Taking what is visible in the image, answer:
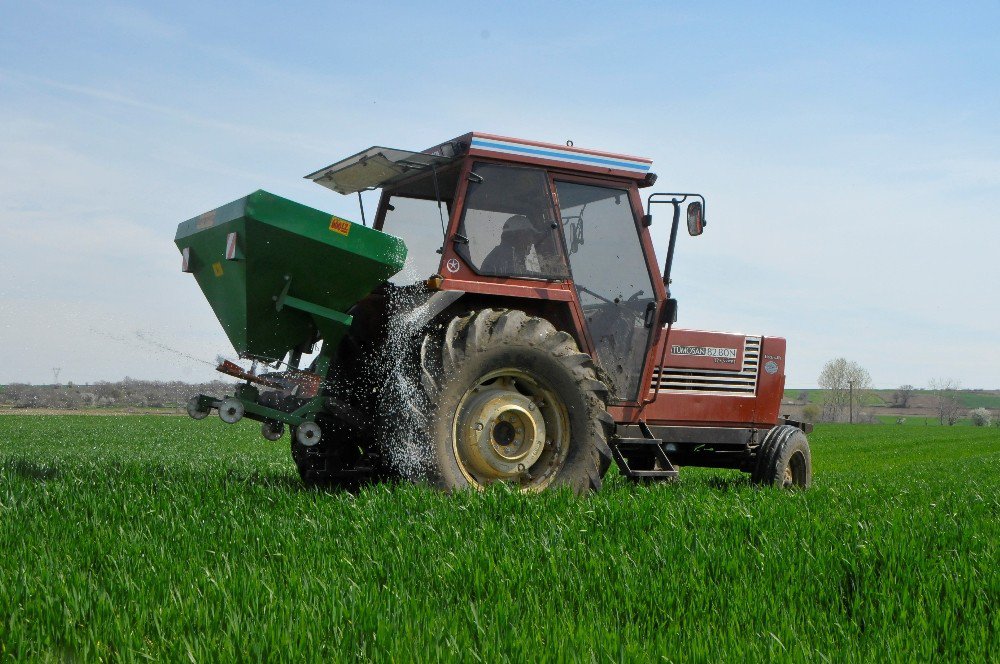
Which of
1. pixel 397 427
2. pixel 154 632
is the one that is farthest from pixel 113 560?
pixel 397 427

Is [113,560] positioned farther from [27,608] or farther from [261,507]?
[261,507]

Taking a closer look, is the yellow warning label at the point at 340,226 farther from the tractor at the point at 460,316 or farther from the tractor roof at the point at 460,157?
the tractor roof at the point at 460,157

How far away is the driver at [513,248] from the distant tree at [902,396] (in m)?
103

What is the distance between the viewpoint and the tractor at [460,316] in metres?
5.61

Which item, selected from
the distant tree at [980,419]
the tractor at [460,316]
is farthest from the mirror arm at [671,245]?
the distant tree at [980,419]

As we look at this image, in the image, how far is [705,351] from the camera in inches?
315

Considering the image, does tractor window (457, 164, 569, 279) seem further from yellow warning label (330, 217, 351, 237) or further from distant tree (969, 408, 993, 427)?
distant tree (969, 408, 993, 427)

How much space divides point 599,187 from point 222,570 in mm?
4199

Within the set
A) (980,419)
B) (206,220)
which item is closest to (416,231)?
(206,220)

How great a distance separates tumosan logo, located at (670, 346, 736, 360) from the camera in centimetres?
777

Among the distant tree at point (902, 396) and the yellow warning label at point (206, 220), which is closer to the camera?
the yellow warning label at point (206, 220)

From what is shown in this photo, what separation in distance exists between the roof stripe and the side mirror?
1.50 feet

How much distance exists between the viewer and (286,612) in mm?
3137

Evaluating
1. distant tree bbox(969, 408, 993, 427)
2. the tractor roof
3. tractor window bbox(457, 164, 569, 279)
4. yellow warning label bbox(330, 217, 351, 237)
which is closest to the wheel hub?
tractor window bbox(457, 164, 569, 279)
